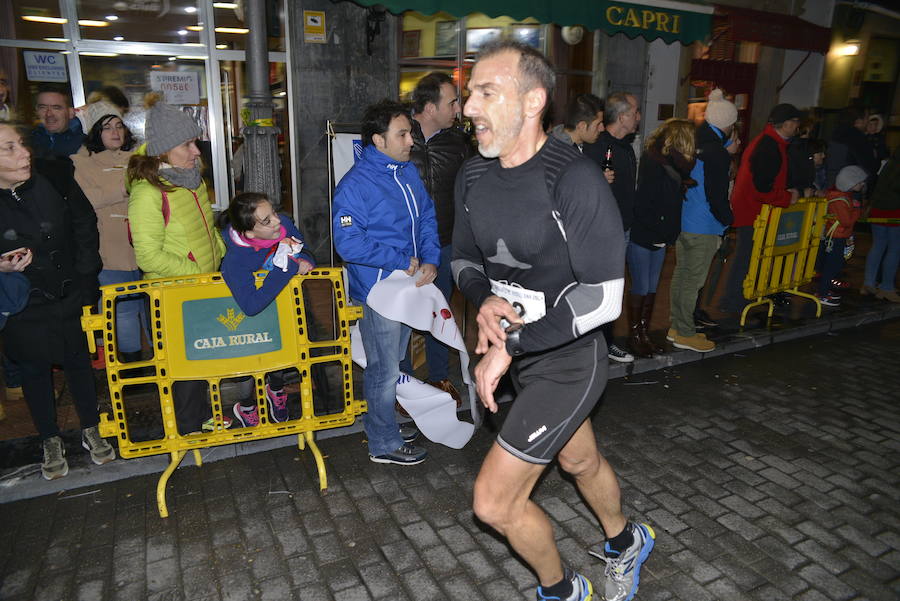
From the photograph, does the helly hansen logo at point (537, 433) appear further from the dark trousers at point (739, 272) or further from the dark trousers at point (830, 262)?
the dark trousers at point (830, 262)

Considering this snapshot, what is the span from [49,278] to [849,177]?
868 cm

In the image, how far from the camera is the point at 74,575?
331 centimetres

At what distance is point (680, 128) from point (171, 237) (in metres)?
4.46

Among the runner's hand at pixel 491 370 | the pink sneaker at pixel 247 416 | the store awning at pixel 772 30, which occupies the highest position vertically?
the store awning at pixel 772 30

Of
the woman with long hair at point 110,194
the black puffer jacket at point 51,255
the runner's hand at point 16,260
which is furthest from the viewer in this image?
the woman with long hair at point 110,194

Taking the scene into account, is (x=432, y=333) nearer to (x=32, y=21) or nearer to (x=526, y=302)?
(x=526, y=302)

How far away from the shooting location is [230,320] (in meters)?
3.98

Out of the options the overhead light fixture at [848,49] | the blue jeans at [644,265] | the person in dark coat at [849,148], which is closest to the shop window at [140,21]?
the blue jeans at [644,265]

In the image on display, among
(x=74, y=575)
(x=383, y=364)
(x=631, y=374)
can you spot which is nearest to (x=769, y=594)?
(x=383, y=364)

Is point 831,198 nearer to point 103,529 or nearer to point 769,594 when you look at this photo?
point 769,594

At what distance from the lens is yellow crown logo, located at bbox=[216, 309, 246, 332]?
13.0 ft

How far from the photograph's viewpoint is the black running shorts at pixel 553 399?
104 inches

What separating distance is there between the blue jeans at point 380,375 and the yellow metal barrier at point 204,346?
15 cm

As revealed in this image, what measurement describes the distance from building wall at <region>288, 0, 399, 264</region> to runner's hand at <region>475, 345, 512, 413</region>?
6892 mm
